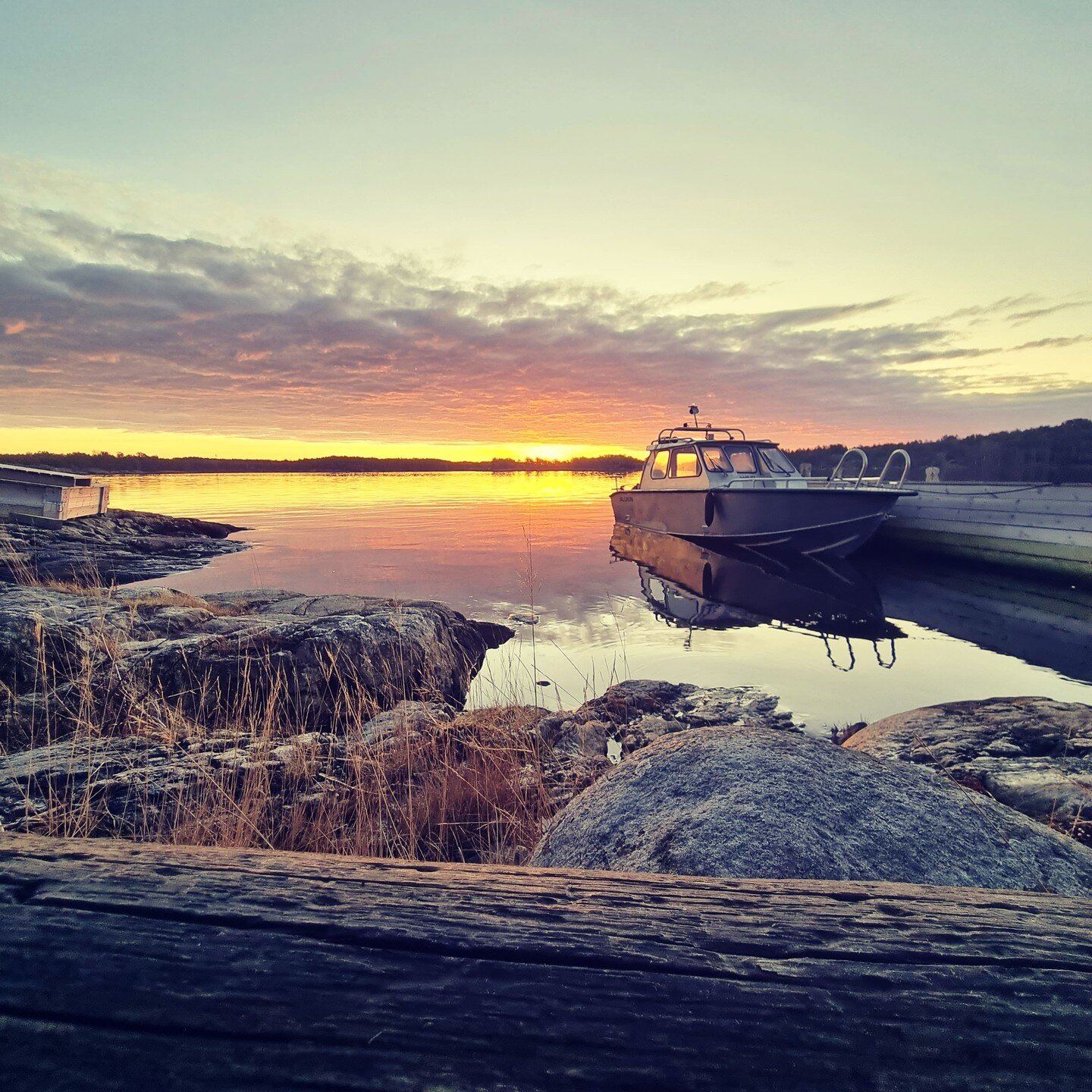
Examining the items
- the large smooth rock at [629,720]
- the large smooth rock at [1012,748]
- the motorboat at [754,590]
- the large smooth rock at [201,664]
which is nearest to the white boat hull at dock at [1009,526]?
the motorboat at [754,590]

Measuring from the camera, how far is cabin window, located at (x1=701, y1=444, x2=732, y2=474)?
57.7 feet

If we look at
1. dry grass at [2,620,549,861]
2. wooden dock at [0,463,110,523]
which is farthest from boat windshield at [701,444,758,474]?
wooden dock at [0,463,110,523]

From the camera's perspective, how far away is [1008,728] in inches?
214

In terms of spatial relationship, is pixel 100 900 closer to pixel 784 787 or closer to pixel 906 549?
pixel 784 787

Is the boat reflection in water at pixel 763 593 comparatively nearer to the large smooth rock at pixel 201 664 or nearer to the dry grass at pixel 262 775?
the large smooth rock at pixel 201 664

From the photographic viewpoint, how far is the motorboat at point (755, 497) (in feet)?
51.7

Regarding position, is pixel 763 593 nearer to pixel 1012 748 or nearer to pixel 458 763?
pixel 1012 748

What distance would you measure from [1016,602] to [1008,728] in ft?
34.7

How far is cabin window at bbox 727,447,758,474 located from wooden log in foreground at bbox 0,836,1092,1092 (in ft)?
57.9

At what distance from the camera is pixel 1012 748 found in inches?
198

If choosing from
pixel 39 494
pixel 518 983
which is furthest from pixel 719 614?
pixel 39 494

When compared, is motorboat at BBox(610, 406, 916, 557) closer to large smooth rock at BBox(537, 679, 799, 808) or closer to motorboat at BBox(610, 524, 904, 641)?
motorboat at BBox(610, 524, 904, 641)

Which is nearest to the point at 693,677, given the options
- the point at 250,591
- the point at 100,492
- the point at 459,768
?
the point at 459,768

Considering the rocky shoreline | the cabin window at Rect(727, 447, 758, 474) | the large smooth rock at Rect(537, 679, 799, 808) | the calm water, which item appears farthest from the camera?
the cabin window at Rect(727, 447, 758, 474)
